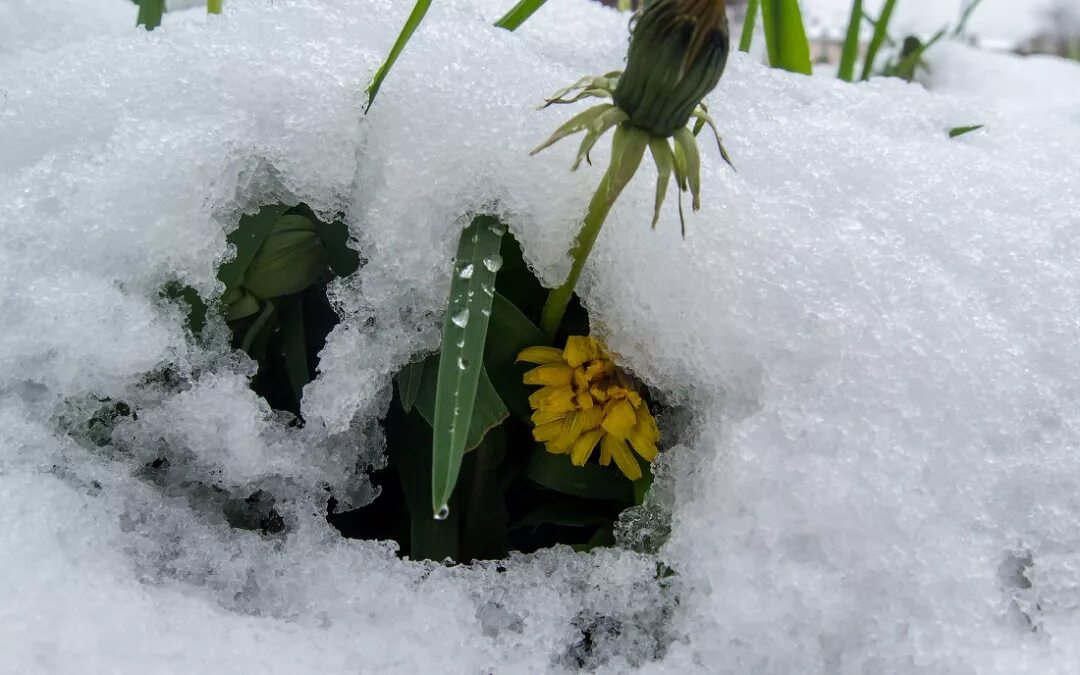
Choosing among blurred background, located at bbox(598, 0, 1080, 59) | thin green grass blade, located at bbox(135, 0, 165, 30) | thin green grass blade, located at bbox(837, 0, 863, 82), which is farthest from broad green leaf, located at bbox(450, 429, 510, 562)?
blurred background, located at bbox(598, 0, 1080, 59)

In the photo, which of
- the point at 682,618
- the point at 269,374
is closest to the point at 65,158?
the point at 269,374

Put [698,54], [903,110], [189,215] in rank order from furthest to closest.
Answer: [903,110] < [189,215] < [698,54]

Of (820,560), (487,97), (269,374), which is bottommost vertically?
(269,374)

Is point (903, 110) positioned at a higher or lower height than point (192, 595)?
higher

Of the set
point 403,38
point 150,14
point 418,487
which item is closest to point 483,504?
point 418,487

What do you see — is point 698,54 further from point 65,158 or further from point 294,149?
point 65,158

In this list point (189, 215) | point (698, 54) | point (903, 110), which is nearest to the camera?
point (698, 54)

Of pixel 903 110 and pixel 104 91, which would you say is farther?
pixel 903 110
